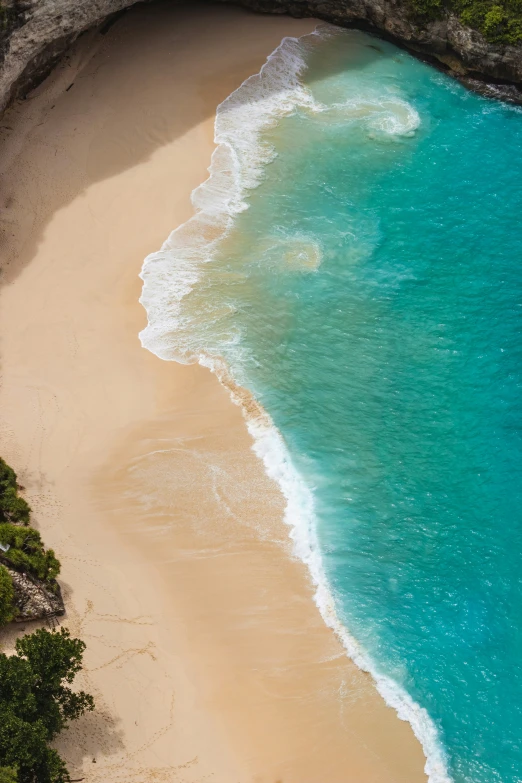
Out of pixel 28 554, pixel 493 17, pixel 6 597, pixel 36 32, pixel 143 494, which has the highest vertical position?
pixel 36 32

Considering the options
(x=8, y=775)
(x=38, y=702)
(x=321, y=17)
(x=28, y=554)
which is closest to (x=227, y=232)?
(x=28, y=554)

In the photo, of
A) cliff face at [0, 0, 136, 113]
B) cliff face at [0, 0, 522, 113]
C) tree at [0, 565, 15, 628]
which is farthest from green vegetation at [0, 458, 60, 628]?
cliff face at [0, 0, 522, 113]

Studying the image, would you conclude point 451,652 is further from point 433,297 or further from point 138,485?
point 433,297

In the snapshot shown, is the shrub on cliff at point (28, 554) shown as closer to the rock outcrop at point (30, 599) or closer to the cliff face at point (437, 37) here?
the rock outcrop at point (30, 599)

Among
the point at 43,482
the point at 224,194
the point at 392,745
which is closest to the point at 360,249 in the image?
the point at 224,194

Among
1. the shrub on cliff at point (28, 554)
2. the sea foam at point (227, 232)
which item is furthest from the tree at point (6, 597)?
the sea foam at point (227, 232)

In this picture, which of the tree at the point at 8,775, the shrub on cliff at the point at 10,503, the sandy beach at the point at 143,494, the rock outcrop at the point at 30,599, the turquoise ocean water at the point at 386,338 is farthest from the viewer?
the shrub on cliff at the point at 10,503

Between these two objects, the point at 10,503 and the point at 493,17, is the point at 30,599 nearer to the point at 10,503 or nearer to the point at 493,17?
the point at 10,503
